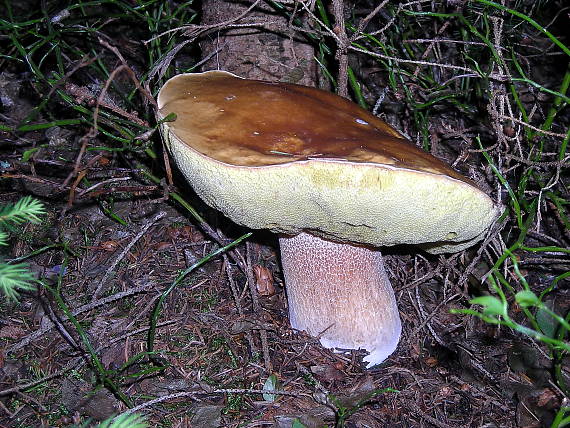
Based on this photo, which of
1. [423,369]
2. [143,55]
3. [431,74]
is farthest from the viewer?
[143,55]

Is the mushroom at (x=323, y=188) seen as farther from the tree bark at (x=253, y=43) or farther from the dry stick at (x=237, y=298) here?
the tree bark at (x=253, y=43)

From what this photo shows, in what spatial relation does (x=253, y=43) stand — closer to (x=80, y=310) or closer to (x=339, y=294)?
(x=339, y=294)

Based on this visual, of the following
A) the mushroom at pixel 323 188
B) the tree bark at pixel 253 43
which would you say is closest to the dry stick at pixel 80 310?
the mushroom at pixel 323 188

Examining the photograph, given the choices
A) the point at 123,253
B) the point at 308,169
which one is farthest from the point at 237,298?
the point at 308,169

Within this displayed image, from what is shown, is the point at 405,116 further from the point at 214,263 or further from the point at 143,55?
the point at 143,55

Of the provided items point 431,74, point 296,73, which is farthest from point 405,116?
point 296,73
